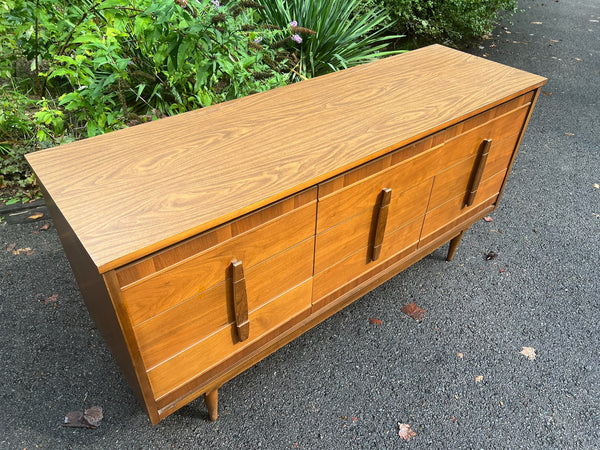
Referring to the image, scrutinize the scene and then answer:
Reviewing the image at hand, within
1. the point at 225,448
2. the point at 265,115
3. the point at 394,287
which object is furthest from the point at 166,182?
the point at 394,287

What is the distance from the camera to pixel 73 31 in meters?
2.38

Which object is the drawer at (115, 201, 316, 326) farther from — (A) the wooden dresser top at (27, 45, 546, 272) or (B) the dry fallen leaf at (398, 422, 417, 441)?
(B) the dry fallen leaf at (398, 422, 417, 441)

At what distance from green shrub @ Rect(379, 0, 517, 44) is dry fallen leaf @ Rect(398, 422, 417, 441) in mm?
3866

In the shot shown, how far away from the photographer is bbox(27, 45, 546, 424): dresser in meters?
1.16

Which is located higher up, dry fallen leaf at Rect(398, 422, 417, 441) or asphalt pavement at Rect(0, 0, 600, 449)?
asphalt pavement at Rect(0, 0, 600, 449)

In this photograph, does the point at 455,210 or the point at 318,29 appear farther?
the point at 318,29

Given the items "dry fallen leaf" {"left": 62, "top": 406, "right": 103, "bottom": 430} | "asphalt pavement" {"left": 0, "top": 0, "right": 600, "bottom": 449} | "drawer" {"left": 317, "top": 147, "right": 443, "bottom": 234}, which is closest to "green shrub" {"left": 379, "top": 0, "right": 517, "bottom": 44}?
"asphalt pavement" {"left": 0, "top": 0, "right": 600, "bottom": 449}

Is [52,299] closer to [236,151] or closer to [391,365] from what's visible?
[236,151]

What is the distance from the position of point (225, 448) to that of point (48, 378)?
32.4 inches

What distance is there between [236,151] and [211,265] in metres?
0.40

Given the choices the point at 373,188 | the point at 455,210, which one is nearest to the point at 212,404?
the point at 373,188

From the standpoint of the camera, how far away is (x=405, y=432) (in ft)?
5.72

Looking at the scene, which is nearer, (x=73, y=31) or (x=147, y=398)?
(x=147, y=398)

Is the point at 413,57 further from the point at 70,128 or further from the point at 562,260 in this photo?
the point at 70,128
